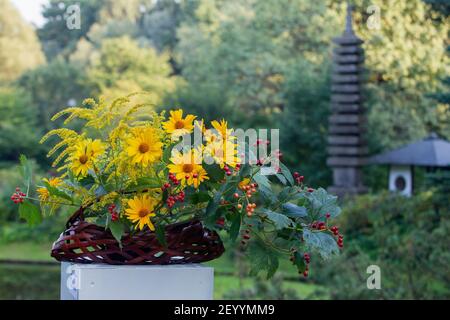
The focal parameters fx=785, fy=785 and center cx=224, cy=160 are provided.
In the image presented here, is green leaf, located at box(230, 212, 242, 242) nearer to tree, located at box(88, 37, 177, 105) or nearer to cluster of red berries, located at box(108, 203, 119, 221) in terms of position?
cluster of red berries, located at box(108, 203, 119, 221)

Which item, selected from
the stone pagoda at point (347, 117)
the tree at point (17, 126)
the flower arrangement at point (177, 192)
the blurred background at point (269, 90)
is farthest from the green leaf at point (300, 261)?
the tree at point (17, 126)

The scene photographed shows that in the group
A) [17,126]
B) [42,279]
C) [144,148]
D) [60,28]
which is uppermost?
[60,28]

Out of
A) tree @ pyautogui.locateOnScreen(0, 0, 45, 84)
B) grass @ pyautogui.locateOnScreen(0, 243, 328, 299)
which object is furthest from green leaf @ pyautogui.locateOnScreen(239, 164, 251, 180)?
tree @ pyautogui.locateOnScreen(0, 0, 45, 84)

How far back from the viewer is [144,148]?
122cm

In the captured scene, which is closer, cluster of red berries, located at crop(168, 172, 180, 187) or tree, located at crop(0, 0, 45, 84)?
cluster of red berries, located at crop(168, 172, 180, 187)

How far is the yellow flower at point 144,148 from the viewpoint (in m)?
1.22

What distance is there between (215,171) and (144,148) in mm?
117

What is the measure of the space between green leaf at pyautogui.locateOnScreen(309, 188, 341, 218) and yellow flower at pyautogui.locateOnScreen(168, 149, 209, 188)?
196 millimetres

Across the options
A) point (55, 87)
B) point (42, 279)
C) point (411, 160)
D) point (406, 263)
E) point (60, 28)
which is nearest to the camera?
point (406, 263)

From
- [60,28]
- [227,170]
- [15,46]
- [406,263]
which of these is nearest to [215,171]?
[227,170]

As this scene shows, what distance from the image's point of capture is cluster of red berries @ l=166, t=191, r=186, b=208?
1.21 meters

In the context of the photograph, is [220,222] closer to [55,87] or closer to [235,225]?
[235,225]

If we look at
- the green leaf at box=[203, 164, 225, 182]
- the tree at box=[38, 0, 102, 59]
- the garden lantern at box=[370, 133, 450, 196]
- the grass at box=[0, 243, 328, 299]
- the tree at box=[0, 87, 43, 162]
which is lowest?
the grass at box=[0, 243, 328, 299]

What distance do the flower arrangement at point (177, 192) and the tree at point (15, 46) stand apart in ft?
55.8
